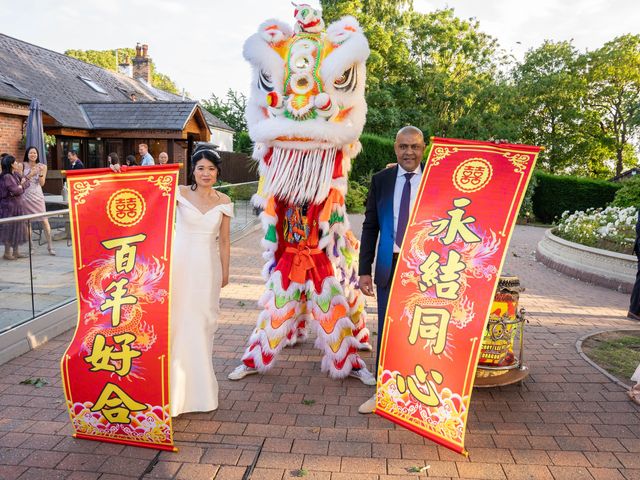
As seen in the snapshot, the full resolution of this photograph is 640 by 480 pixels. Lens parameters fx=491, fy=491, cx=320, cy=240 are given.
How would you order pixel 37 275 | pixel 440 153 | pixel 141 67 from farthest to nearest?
pixel 141 67 → pixel 37 275 → pixel 440 153

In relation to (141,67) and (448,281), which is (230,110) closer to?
(141,67)

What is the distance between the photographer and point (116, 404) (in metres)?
2.95

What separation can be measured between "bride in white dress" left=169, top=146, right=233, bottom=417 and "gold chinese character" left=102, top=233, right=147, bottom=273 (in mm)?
279

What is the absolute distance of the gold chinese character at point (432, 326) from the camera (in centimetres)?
296

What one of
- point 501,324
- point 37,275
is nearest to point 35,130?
point 37,275

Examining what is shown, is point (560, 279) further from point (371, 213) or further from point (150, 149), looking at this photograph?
point (150, 149)

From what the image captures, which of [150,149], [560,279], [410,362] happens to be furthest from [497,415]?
[150,149]

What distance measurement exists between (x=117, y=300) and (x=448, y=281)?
2.01m

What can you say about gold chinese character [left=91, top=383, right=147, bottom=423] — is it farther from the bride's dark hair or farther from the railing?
the railing

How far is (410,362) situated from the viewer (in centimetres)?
310

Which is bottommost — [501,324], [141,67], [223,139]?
[501,324]

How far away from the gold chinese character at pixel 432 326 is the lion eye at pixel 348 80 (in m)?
1.85

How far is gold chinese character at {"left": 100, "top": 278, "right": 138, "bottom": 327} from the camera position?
2.97 meters

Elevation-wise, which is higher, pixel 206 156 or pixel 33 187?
pixel 206 156
